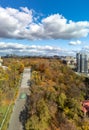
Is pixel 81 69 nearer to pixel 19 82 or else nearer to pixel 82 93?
pixel 82 93

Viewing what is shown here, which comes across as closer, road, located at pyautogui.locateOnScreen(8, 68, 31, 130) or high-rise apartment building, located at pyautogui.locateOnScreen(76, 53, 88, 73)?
road, located at pyautogui.locateOnScreen(8, 68, 31, 130)

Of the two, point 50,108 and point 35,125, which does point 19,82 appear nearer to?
point 50,108

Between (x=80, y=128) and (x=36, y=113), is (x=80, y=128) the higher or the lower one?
the lower one

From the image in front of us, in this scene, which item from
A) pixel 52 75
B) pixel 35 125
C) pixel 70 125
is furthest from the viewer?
pixel 52 75

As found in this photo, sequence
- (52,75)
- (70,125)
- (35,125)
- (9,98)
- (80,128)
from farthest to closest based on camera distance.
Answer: (52,75) < (9,98) < (80,128) < (70,125) < (35,125)

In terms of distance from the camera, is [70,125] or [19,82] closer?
[70,125]

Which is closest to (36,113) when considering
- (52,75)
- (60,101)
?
(60,101)

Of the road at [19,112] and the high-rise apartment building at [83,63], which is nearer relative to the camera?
the road at [19,112]

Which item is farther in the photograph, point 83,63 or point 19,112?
point 83,63

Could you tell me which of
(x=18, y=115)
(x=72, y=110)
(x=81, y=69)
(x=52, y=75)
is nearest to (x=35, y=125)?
(x=18, y=115)

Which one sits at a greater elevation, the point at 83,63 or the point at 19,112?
the point at 19,112
